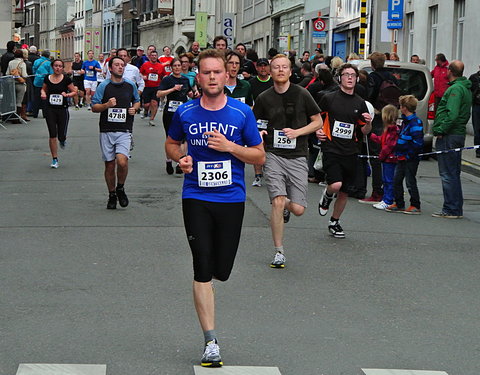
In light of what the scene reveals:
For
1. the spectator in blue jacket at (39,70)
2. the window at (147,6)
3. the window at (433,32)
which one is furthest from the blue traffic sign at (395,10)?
the window at (147,6)

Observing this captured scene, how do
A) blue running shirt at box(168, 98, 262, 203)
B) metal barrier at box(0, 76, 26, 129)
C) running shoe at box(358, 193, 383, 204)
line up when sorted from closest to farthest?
1. blue running shirt at box(168, 98, 262, 203)
2. running shoe at box(358, 193, 383, 204)
3. metal barrier at box(0, 76, 26, 129)

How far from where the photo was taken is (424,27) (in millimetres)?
33469

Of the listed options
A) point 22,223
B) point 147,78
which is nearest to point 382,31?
point 147,78

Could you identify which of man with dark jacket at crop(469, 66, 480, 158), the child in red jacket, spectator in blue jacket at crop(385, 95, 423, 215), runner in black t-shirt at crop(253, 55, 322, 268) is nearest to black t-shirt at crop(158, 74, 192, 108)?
the child in red jacket

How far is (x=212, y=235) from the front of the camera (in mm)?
6707

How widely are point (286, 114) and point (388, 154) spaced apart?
483 cm

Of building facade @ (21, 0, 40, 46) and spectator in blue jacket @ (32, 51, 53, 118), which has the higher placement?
building facade @ (21, 0, 40, 46)

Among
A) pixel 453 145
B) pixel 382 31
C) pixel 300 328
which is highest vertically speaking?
pixel 382 31

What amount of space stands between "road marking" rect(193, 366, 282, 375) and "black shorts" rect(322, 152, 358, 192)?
530 cm

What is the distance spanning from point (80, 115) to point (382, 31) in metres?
9.63

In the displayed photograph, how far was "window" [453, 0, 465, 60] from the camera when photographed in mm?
30516

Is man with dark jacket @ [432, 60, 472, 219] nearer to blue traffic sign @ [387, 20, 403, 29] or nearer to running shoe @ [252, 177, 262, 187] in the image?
running shoe @ [252, 177, 262, 187]

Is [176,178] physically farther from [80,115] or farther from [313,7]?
[313,7]

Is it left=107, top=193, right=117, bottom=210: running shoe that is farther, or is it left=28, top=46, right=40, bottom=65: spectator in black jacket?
left=28, top=46, right=40, bottom=65: spectator in black jacket
